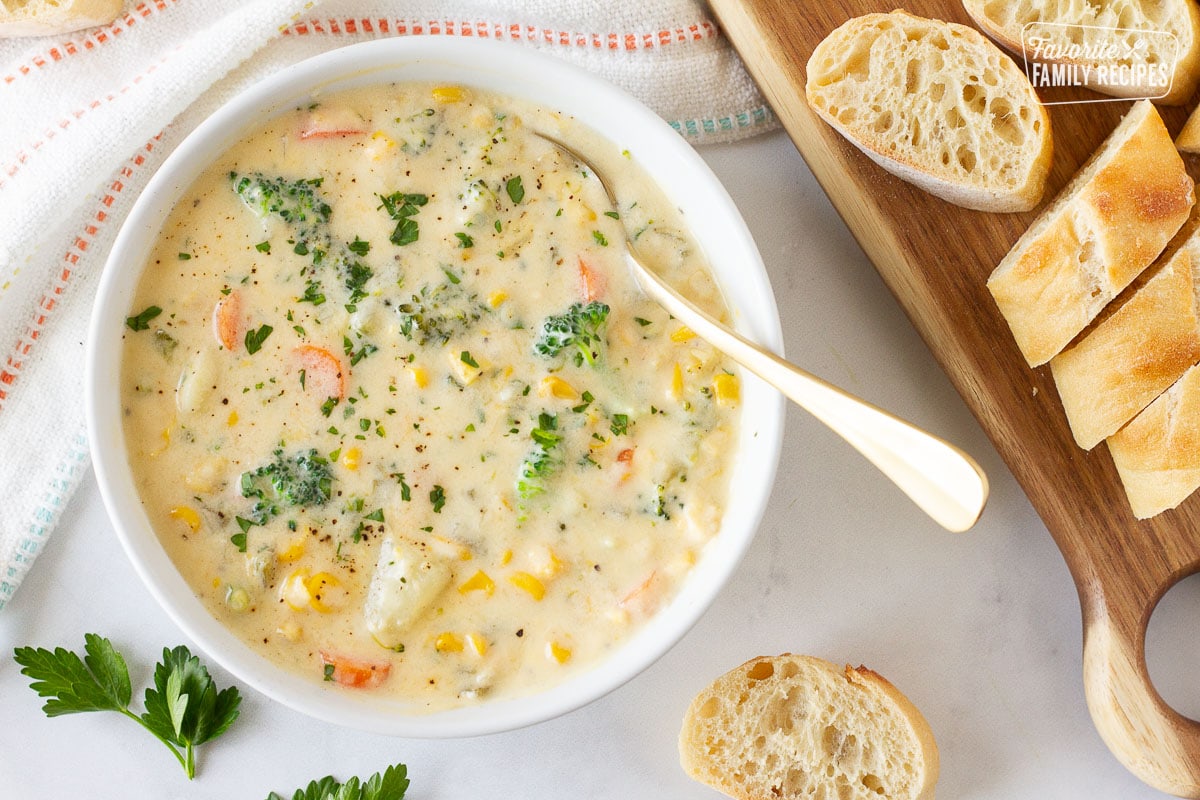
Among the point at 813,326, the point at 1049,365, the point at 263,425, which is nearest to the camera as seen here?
the point at 263,425

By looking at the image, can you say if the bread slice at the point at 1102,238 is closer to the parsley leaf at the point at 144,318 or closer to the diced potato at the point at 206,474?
the diced potato at the point at 206,474

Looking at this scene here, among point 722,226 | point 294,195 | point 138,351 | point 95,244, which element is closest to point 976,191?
point 722,226

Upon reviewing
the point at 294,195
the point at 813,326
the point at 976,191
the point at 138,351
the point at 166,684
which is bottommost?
the point at 166,684

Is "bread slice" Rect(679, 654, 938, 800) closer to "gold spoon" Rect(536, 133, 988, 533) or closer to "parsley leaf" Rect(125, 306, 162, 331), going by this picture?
"gold spoon" Rect(536, 133, 988, 533)

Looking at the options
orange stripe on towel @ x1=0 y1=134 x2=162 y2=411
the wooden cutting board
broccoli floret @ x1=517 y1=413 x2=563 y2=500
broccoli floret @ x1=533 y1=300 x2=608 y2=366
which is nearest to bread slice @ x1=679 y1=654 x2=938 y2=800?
the wooden cutting board

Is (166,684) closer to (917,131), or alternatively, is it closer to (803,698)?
(803,698)

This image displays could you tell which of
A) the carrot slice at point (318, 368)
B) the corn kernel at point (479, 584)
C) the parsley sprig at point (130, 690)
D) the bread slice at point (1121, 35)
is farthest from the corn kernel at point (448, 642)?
the bread slice at point (1121, 35)

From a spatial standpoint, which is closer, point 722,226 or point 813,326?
point 722,226

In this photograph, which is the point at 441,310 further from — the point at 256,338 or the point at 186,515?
the point at 186,515

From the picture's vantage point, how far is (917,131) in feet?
8.98

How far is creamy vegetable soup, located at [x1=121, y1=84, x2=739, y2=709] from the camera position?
102 inches

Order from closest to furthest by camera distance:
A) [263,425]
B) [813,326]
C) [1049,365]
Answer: [263,425], [1049,365], [813,326]

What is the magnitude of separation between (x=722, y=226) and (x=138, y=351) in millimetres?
1478

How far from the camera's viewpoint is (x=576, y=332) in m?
2.56
